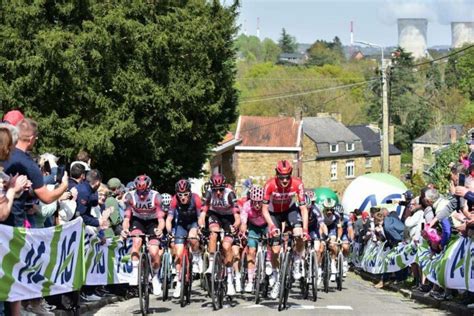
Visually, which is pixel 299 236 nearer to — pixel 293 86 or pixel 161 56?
pixel 161 56

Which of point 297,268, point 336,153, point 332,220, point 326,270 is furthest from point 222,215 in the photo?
point 336,153

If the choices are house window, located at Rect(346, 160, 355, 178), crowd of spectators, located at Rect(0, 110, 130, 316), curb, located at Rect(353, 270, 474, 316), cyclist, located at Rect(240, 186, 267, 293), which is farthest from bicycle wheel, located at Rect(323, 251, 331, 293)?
house window, located at Rect(346, 160, 355, 178)

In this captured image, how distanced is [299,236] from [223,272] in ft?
4.50

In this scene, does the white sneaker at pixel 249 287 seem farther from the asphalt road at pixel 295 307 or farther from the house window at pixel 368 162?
the house window at pixel 368 162

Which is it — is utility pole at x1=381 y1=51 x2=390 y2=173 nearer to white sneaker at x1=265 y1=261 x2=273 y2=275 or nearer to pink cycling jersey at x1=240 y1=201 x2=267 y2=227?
pink cycling jersey at x1=240 y1=201 x2=267 y2=227

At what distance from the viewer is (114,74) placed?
98.2ft

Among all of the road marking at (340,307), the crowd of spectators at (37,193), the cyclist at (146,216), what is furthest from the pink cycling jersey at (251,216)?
the crowd of spectators at (37,193)

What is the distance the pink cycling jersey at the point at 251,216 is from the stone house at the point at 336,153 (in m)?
72.0

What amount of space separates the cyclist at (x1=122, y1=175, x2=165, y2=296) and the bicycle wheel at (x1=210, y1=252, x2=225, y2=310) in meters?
0.87

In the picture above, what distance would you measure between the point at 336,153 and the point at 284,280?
79505 millimetres

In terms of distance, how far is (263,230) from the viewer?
54.9ft

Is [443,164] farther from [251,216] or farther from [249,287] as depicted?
[249,287]

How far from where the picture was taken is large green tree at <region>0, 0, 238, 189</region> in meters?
28.3

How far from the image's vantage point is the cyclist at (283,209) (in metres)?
15.4
